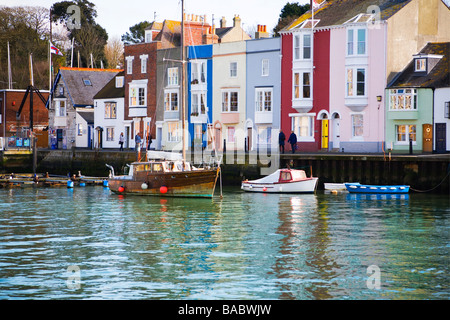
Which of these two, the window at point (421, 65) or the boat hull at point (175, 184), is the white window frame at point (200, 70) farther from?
the boat hull at point (175, 184)

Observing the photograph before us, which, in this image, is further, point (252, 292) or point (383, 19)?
point (383, 19)

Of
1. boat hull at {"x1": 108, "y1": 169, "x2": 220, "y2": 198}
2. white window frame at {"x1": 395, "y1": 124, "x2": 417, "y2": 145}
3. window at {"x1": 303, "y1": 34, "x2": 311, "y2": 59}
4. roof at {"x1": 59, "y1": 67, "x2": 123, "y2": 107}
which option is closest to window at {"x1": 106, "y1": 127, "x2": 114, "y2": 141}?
roof at {"x1": 59, "y1": 67, "x2": 123, "y2": 107}

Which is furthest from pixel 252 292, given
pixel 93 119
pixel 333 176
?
pixel 93 119

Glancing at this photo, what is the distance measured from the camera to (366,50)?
164 ft

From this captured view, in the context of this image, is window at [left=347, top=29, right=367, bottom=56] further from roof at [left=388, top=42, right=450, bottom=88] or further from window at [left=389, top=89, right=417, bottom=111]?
window at [left=389, top=89, right=417, bottom=111]

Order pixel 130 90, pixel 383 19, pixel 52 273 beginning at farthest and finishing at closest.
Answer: pixel 130 90
pixel 383 19
pixel 52 273

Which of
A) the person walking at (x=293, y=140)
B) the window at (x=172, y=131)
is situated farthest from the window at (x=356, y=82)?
the window at (x=172, y=131)

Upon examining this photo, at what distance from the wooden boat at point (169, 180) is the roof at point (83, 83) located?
32.9 metres

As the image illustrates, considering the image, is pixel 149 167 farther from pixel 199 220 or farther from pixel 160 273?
pixel 160 273

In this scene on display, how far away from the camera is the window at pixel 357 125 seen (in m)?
50.5

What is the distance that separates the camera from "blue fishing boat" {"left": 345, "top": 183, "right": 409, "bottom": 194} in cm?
4041

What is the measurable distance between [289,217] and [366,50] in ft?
74.4

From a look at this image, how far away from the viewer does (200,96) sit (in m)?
60.3
